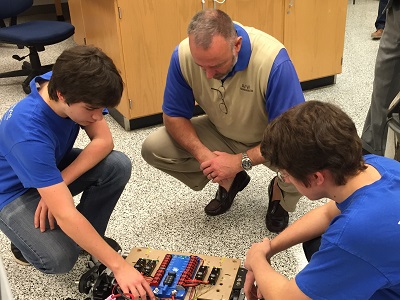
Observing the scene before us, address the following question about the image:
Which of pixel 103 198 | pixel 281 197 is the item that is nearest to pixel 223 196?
pixel 281 197

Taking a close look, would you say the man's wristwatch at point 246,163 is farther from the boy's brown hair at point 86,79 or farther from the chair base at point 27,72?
the chair base at point 27,72

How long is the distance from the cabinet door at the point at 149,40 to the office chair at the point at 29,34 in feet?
2.94

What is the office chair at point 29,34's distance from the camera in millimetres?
3240

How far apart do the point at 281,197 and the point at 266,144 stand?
3.21ft

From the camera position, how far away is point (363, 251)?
3.16 ft

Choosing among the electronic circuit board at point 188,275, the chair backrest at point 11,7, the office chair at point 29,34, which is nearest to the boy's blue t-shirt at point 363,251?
the electronic circuit board at point 188,275

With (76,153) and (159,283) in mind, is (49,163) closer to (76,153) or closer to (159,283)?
(76,153)

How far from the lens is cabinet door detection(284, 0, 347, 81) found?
3.05 meters

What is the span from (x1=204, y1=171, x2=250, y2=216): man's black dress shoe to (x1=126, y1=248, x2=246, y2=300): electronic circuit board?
1.59ft

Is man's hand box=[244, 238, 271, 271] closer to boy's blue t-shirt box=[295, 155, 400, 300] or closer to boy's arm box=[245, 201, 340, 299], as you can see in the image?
boy's arm box=[245, 201, 340, 299]

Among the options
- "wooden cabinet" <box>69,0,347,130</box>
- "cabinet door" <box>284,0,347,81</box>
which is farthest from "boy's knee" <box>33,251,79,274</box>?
"cabinet door" <box>284,0,347,81</box>

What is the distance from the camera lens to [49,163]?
1461 millimetres

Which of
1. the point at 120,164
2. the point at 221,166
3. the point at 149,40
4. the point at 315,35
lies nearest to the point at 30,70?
the point at 149,40

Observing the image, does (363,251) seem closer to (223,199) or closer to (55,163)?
(55,163)
